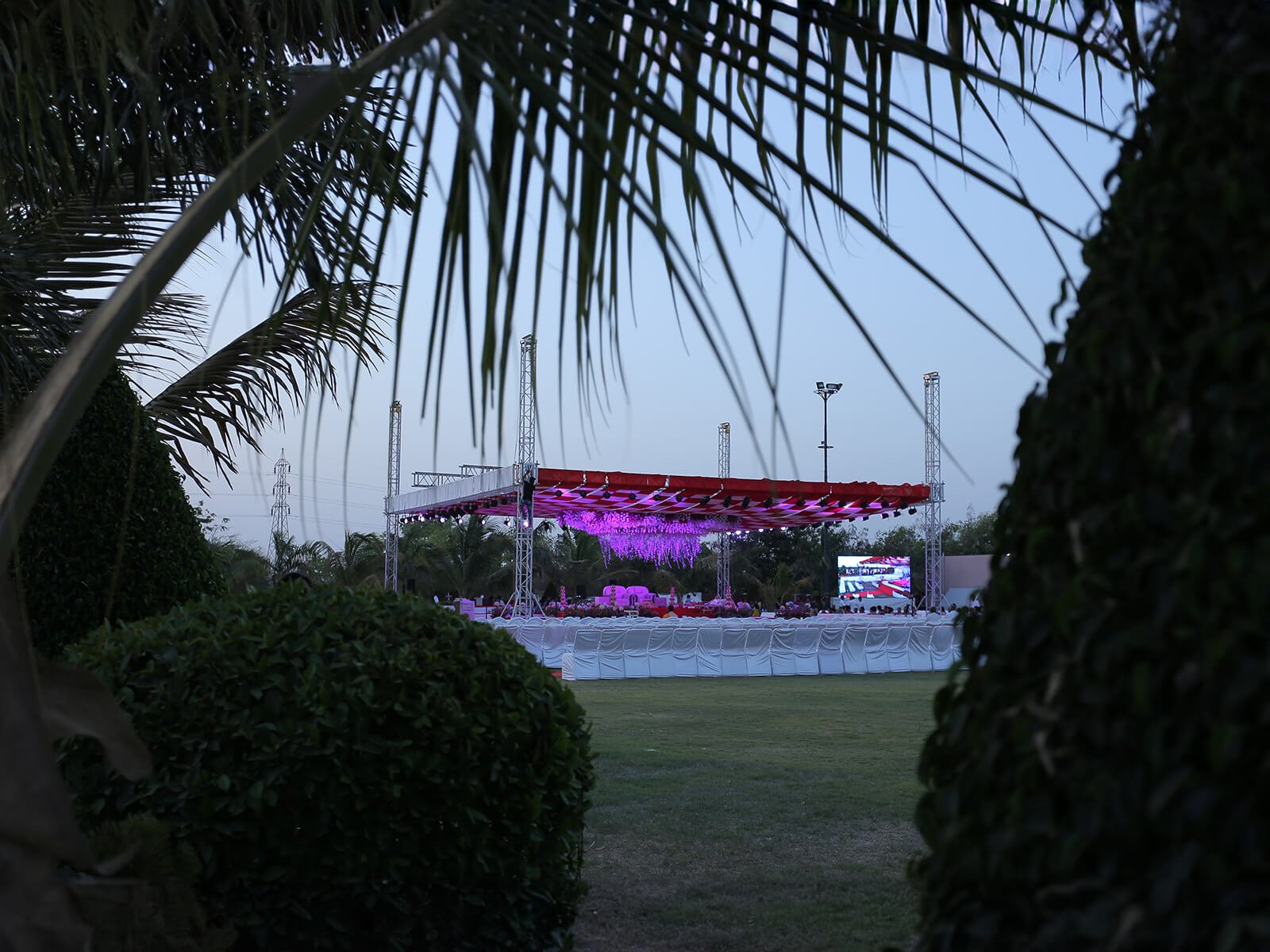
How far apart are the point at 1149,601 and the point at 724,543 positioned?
88.3 ft

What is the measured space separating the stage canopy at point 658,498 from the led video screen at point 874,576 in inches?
263

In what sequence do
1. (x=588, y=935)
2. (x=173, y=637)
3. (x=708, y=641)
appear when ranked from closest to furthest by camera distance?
(x=173, y=637) < (x=588, y=935) < (x=708, y=641)

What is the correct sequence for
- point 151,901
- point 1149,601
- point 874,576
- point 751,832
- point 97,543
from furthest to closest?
point 874,576
point 751,832
point 97,543
point 151,901
point 1149,601

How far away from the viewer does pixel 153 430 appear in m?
5.22

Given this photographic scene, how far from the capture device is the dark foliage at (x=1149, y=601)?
29.5 inches

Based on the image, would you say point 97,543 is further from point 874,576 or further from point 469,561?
point 469,561

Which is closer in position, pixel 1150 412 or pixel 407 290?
pixel 1150 412

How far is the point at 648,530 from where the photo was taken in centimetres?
2805

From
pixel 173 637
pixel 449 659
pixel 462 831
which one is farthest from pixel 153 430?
pixel 462 831

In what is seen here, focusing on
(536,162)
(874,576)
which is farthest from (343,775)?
(874,576)

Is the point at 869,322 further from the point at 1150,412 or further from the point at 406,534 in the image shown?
the point at 406,534

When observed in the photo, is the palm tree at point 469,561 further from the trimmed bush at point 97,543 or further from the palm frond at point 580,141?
the palm frond at point 580,141

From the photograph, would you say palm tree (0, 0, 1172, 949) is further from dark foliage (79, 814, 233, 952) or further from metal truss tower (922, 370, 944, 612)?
metal truss tower (922, 370, 944, 612)

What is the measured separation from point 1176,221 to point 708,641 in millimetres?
16278
